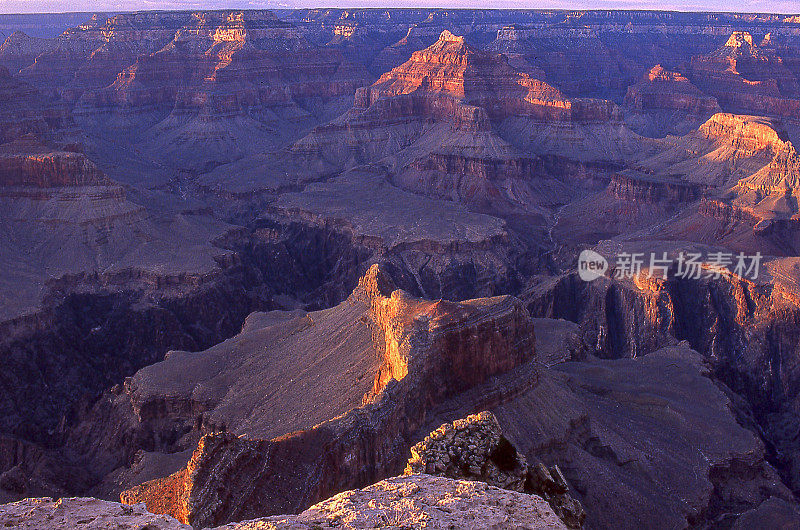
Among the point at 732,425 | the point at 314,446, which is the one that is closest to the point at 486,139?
the point at 732,425

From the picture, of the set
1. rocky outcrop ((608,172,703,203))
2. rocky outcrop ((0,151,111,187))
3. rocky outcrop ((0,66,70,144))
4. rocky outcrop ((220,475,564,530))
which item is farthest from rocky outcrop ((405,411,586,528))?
rocky outcrop ((0,66,70,144))

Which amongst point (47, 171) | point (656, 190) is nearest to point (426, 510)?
point (47, 171)

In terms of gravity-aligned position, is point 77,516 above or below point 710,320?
above

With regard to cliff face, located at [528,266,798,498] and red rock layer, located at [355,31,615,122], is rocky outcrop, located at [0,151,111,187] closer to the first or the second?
cliff face, located at [528,266,798,498]

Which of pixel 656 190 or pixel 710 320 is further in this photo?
pixel 656 190

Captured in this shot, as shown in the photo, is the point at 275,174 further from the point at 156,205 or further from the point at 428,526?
the point at 428,526

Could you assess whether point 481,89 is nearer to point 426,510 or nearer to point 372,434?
point 372,434
